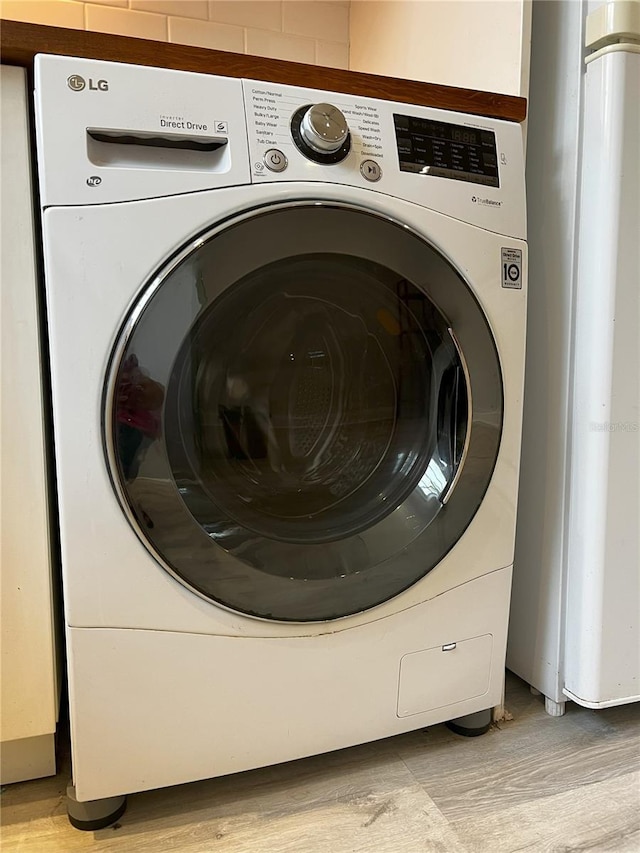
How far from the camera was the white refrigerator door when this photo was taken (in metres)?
0.93

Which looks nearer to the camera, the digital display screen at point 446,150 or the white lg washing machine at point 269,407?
the white lg washing machine at point 269,407

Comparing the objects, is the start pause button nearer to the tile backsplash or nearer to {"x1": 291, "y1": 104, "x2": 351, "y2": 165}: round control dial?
{"x1": 291, "y1": 104, "x2": 351, "y2": 165}: round control dial

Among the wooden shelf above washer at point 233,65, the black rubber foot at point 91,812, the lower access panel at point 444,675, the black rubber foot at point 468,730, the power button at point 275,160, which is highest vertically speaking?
the wooden shelf above washer at point 233,65

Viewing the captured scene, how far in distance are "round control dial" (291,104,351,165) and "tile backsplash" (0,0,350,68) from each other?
80 centimetres

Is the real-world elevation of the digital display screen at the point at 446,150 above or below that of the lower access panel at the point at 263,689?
above

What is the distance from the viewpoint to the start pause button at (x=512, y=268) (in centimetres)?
92

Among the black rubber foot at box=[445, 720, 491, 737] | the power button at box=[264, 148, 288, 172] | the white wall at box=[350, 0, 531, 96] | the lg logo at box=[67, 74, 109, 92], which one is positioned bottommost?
the black rubber foot at box=[445, 720, 491, 737]

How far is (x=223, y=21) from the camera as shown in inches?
57.6

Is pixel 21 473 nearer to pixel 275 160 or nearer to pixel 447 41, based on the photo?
pixel 275 160

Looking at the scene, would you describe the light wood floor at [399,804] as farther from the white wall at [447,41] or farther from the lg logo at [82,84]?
the white wall at [447,41]

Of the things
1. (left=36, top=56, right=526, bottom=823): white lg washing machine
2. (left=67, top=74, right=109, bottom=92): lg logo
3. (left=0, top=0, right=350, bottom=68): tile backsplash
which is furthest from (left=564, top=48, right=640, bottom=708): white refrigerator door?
(left=0, top=0, right=350, bottom=68): tile backsplash

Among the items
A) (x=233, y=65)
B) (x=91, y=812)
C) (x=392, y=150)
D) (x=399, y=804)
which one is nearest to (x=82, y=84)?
(x=233, y=65)

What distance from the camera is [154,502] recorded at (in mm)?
763

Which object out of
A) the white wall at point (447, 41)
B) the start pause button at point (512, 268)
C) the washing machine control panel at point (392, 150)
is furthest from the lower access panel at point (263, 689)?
the white wall at point (447, 41)
